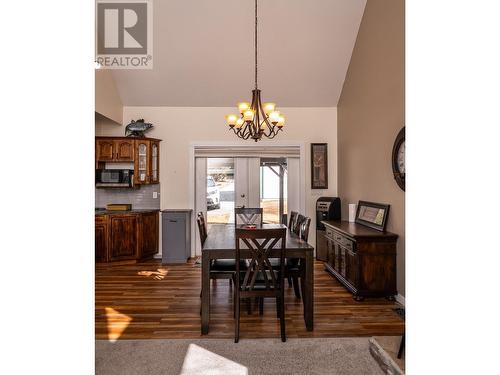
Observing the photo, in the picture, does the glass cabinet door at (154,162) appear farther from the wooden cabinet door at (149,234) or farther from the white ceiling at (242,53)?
the white ceiling at (242,53)

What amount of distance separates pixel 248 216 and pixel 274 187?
1.80m

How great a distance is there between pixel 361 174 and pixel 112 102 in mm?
4141

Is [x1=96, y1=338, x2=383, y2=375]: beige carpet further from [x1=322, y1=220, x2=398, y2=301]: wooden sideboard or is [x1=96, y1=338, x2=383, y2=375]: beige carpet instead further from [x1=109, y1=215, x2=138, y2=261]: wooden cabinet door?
[x1=109, y1=215, x2=138, y2=261]: wooden cabinet door

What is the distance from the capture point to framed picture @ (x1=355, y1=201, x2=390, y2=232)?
400 cm

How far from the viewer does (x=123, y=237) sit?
5.36 metres

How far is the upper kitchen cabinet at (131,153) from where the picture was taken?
18.3 feet

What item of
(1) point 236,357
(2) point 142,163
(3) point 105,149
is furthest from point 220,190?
(1) point 236,357

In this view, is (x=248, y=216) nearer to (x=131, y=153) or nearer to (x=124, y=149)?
(x=131, y=153)
